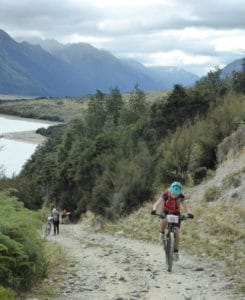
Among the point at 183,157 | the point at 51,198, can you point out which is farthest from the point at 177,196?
the point at 51,198

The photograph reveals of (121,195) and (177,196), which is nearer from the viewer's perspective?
(177,196)

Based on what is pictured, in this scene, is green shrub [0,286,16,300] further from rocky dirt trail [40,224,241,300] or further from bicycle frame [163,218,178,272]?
bicycle frame [163,218,178,272]

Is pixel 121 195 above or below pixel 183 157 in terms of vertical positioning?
below

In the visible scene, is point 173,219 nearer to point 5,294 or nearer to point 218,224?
point 5,294

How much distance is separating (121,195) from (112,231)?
9.81 meters

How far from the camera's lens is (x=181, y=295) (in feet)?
31.6

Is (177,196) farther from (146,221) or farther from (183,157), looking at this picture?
(183,157)

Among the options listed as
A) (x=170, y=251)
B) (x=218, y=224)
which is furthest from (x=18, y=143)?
(x=170, y=251)

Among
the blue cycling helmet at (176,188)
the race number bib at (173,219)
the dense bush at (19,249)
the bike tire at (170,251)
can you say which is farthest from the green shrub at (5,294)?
the blue cycling helmet at (176,188)

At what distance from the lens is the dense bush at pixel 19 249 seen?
9406mm

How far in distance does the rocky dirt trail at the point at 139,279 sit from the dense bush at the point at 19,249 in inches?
26.3

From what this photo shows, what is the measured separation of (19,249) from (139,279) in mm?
2651

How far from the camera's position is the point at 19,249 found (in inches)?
384

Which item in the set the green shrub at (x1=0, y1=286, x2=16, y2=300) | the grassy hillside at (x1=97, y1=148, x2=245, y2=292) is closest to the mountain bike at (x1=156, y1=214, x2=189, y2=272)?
the grassy hillside at (x1=97, y1=148, x2=245, y2=292)
